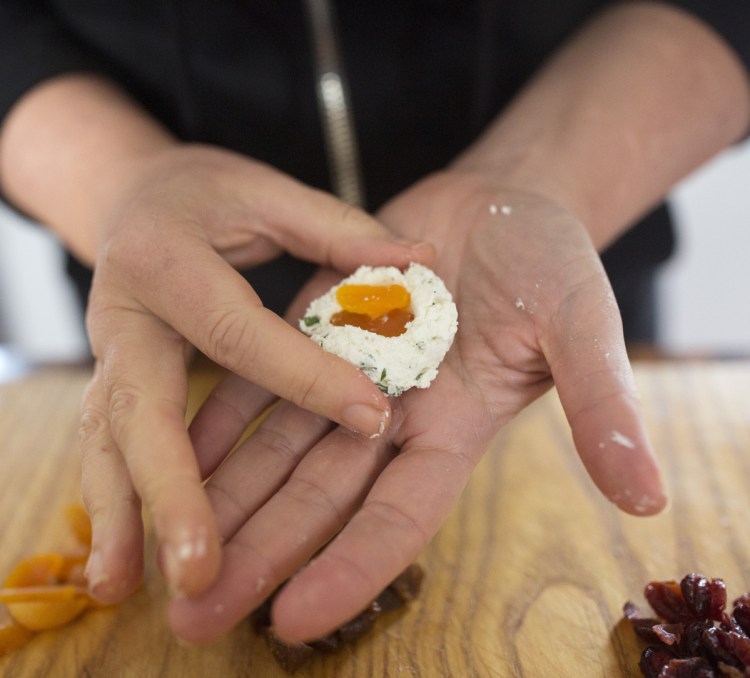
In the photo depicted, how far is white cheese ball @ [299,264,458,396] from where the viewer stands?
1.37 m

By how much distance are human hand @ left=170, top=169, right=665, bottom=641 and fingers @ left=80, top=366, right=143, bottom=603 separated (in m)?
0.10

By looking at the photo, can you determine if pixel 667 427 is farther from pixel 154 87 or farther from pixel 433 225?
pixel 154 87

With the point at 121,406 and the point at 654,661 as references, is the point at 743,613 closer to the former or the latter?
the point at 654,661

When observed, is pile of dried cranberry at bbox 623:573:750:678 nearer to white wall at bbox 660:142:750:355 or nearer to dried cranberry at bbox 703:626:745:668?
dried cranberry at bbox 703:626:745:668

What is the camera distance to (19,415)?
210cm

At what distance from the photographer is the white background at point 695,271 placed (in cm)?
382

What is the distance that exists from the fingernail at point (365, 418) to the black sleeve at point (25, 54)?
138 centimetres

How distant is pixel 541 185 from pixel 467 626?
972 millimetres

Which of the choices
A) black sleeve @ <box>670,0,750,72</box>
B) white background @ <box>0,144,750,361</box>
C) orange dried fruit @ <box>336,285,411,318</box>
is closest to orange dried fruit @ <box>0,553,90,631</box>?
orange dried fruit @ <box>336,285,411,318</box>

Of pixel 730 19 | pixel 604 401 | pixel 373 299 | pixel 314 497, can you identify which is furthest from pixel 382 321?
pixel 730 19

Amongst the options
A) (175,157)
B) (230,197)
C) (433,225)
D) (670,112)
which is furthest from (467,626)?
(670,112)

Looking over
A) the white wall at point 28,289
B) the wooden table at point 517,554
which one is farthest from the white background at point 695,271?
the wooden table at point 517,554

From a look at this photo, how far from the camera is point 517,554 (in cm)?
156

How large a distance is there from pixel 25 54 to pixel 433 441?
5.01ft
